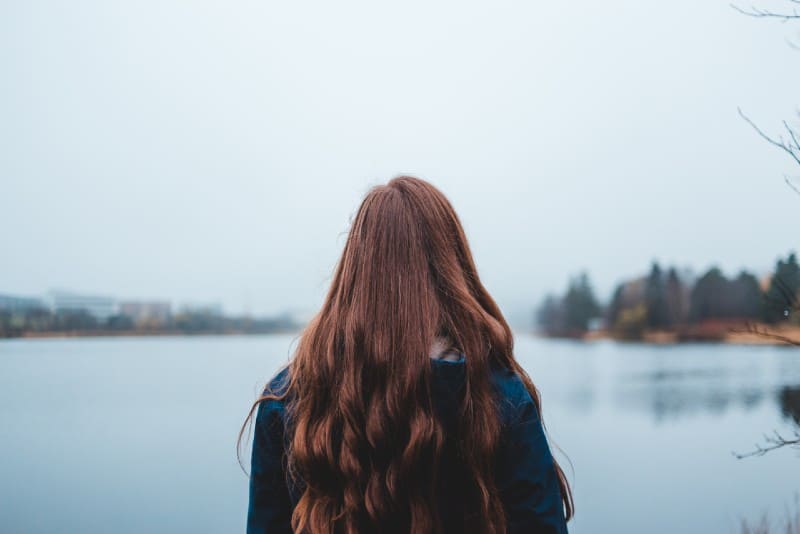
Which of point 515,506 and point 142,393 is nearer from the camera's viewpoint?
point 515,506

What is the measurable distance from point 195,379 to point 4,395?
10.1 meters

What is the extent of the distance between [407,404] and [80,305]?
32.8 feet

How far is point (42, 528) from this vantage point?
1010 cm

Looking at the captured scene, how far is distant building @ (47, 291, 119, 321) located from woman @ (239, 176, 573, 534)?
30.1 feet

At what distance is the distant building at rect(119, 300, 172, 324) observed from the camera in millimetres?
10922

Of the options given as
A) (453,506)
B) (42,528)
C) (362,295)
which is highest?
(362,295)

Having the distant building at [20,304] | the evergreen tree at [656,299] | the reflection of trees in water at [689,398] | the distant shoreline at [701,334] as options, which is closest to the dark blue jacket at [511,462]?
the distant shoreline at [701,334]

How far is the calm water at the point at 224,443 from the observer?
1109 cm

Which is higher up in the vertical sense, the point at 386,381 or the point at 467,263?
the point at 467,263

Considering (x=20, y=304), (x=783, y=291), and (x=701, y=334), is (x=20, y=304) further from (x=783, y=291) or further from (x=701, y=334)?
(x=701, y=334)

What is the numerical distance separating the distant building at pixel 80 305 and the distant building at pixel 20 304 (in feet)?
0.53

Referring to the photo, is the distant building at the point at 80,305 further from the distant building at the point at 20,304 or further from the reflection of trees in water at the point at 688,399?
the reflection of trees in water at the point at 688,399

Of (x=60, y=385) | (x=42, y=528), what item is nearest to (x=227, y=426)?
(x=60, y=385)

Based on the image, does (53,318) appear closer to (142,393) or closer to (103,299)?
(103,299)
